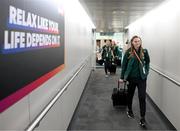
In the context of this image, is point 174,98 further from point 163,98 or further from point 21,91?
point 21,91

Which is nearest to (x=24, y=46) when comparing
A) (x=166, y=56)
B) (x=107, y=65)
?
(x=166, y=56)

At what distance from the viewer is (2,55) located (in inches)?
61.7

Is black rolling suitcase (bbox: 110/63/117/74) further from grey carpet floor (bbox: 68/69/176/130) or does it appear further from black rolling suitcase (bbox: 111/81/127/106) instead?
black rolling suitcase (bbox: 111/81/127/106)

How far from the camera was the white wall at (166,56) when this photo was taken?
441 centimetres

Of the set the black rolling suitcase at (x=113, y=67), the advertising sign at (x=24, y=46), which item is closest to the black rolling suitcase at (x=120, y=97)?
the advertising sign at (x=24, y=46)

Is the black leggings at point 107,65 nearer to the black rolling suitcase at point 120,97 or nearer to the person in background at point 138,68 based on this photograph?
the black rolling suitcase at point 120,97

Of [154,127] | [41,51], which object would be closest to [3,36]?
[41,51]

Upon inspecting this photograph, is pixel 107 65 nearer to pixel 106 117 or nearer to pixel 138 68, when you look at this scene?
pixel 106 117

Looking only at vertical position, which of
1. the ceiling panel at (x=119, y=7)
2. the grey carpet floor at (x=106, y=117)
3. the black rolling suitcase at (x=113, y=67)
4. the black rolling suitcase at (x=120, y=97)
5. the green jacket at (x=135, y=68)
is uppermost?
the ceiling panel at (x=119, y=7)

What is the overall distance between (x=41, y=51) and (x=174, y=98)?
2.88m

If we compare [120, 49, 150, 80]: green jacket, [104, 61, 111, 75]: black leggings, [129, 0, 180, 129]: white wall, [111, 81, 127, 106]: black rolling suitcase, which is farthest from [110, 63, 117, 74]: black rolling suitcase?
[120, 49, 150, 80]: green jacket

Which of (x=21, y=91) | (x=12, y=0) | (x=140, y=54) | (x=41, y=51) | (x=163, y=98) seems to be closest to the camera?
(x=12, y=0)

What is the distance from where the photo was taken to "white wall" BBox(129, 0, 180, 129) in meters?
4.41

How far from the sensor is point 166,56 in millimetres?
5184
